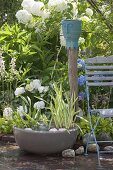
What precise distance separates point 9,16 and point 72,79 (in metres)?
4.32

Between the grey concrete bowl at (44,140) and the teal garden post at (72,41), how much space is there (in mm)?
599

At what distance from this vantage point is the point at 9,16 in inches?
359

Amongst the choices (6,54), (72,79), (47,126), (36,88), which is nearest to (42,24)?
(6,54)

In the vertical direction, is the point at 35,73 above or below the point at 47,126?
above

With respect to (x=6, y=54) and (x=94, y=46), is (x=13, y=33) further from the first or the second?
(x=94, y=46)

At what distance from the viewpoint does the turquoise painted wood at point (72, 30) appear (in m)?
5.01

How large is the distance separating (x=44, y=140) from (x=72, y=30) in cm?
130

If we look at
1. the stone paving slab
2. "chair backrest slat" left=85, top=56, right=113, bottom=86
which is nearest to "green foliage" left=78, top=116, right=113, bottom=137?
the stone paving slab

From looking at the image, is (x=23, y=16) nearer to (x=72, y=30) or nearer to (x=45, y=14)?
(x=45, y=14)

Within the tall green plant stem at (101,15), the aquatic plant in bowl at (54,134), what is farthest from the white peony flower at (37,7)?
the aquatic plant in bowl at (54,134)

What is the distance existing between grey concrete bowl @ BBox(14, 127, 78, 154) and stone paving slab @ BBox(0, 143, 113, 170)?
93mm

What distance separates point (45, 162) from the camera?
4668 mm

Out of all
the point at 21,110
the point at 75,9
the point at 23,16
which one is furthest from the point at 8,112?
the point at 75,9

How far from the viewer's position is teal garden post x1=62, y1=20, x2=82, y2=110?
197 inches
